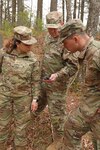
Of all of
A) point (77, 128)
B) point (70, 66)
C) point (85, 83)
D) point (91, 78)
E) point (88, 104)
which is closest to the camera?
point (91, 78)

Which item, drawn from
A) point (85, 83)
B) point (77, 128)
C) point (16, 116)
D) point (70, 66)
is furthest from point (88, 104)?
point (16, 116)

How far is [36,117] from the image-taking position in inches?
247

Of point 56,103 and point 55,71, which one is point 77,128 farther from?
point 55,71

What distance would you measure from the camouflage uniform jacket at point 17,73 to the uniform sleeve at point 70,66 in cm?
40

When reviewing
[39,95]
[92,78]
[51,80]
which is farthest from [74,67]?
[92,78]

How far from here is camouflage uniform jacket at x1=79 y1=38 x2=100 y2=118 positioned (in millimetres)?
3920

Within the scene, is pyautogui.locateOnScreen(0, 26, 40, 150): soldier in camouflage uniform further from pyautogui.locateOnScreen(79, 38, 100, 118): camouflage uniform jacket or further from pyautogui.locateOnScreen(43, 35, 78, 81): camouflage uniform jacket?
pyautogui.locateOnScreen(79, 38, 100, 118): camouflage uniform jacket

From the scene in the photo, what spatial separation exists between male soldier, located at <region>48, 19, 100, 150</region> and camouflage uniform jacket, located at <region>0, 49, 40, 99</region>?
967mm

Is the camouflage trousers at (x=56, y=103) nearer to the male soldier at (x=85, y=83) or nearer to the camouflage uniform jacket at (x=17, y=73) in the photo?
the camouflage uniform jacket at (x=17, y=73)

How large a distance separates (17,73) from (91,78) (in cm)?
137

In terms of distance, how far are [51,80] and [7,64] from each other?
28.2 inches

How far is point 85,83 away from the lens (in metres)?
4.24

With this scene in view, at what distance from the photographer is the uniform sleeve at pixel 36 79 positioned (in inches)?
202

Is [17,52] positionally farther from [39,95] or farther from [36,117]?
[36,117]
